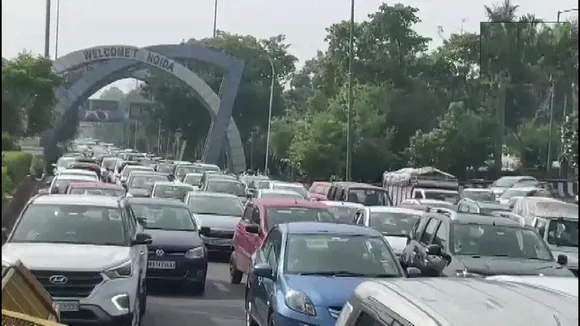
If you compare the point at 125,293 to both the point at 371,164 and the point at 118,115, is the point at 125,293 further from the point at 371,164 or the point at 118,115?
the point at 118,115

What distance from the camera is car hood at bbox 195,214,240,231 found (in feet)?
71.3

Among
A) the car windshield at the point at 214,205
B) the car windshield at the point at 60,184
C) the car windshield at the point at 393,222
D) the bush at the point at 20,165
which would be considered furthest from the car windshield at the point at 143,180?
the car windshield at the point at 393,222

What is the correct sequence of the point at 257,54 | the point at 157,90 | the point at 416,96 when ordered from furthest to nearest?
the point at 257,54, the point at 157,90, the point at 416,96

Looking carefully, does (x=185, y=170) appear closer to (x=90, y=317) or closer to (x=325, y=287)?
(x=90, y=317)

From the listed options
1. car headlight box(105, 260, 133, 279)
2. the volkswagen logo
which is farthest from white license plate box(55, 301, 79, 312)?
car headlight box(105, 260, 133, 279)

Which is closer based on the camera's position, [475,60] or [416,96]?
[416,96]

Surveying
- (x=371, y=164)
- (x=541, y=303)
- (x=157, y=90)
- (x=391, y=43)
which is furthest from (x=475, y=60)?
(x=541, y=303)

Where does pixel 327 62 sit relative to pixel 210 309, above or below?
above

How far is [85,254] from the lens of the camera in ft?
37.2

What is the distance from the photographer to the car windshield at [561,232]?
19.3 meters

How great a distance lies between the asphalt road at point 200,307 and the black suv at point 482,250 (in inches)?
109

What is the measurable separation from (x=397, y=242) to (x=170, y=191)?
38.1 ft

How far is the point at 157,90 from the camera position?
87250mm

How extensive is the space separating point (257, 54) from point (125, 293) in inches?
3431
